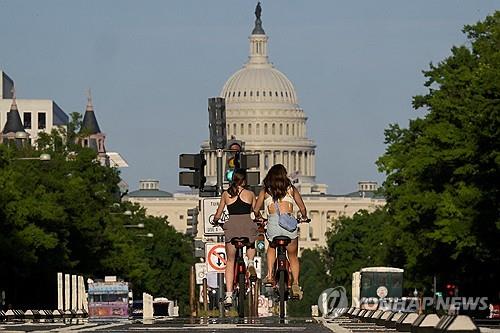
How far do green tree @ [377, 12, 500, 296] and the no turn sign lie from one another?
22.2 m

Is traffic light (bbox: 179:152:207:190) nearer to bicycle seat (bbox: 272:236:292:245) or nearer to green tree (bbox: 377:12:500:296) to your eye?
bicycle seat (bbox: 272:236:292:245)

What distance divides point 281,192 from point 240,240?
1406 mm

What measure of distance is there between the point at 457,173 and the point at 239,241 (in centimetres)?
4949

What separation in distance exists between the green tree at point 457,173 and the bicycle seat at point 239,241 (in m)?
38.8

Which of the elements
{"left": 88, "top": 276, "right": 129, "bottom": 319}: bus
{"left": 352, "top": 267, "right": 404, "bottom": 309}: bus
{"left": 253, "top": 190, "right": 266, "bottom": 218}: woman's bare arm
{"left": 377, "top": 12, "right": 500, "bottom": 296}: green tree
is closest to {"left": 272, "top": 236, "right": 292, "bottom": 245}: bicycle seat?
{"left": 253, "top": 190, "right": 266, "bottom": 218}: woman's bare arm

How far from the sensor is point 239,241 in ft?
95.6

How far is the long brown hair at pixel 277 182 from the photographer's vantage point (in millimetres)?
27719

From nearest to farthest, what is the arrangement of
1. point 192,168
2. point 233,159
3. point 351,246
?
point 233,159
point 192,168
point 351,246

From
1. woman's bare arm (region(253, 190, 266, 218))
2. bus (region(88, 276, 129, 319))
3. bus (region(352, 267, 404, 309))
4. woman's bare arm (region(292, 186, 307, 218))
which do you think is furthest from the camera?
bus (region(352, 267, 404, 309))

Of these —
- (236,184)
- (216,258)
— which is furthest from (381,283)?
(236,184)

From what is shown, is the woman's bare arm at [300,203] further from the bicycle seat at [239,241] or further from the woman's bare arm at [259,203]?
the bicycle seat at [239,241]

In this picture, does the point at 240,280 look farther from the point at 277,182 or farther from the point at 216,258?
the point at 216,258

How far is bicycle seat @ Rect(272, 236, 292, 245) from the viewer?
92.6ft

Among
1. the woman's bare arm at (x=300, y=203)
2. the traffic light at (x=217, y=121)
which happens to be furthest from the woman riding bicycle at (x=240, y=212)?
the traffic light at (x=217, y=121)
